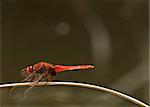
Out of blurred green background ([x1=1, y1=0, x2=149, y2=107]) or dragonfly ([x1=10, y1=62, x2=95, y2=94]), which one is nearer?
dragonfly ([x1=10, y1=62, x2=95, y2=94])

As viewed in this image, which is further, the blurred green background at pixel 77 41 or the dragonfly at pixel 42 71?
the blurred green background at pixel 77 41

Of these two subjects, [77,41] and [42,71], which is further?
[77,41]

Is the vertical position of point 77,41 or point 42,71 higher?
point 77,41

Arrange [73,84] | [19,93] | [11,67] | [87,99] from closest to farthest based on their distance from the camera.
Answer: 1. [73,84]
2. [19,93]
3. [87,99]
4. [11,67]

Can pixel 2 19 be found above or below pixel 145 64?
above

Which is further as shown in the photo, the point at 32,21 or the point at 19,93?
the point at 32,21

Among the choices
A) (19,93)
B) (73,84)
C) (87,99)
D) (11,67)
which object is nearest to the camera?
(73,84)

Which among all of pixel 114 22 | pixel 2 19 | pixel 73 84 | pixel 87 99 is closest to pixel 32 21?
pixel 2 19

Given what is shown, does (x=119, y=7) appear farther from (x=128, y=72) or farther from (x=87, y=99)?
Result: (x=87, y=99)
